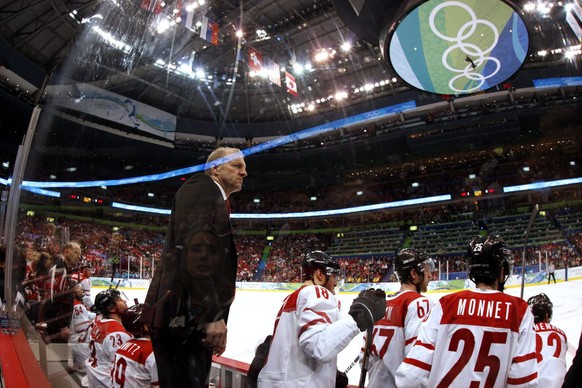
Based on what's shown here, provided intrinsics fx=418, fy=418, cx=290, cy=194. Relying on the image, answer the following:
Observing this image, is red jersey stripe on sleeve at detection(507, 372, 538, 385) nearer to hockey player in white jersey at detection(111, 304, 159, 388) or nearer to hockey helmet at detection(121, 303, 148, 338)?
hockey player in white jersey at detection(111, 304, 159, 388)

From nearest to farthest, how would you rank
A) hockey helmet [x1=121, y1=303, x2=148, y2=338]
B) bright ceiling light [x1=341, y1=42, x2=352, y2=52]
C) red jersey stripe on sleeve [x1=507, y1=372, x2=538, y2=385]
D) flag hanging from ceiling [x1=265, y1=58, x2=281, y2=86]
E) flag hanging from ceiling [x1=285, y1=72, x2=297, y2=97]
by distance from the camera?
red jersey stripe on sleeve [x1=507, y1=372, x2=538, y2=385]
hockey helmet [x1=121, y1=303, x2=148, y2=338]
flag hanging from ceiling [x1=265, y1=58, x2=281, y2=86]
flag hanging from ceiling [x1=285, y1=72, x2=297, y2=97]
bright ceiling light [x1=341, y1=42, x2=352, y2=52]

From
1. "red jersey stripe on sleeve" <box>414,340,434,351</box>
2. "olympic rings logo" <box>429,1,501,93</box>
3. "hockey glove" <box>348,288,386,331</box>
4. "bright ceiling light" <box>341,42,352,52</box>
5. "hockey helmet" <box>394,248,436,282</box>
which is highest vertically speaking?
"bright ceiling light" <box>341,42,352,52</box>

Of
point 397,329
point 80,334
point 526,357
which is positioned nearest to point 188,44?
point 397,329

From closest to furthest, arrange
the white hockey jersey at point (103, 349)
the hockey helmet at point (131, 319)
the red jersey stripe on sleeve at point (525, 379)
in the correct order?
the red jersey stripe on sleeve at point (525, 379) < the hockey helmet at point (131, 319) < the white hockey jersey at point (103, 349)

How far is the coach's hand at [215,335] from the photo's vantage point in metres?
0.76

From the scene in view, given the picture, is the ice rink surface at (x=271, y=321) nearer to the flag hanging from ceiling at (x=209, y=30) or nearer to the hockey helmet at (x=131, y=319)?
the hockey helmet at (x=131, y=319)

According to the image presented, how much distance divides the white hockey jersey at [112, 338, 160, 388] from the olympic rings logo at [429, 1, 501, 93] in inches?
84.9

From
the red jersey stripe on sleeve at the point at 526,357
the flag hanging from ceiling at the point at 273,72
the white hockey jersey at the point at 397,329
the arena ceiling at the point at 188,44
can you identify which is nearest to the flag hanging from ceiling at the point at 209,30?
the arena ceiling at the point at 188,44

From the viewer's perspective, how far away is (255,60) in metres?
2.43

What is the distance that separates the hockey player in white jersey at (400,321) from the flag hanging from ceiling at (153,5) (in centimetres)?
140

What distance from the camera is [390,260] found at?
403cm

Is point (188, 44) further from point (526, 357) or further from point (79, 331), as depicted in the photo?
point (79, 331)

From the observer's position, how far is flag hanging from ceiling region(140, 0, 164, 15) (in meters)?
1.47

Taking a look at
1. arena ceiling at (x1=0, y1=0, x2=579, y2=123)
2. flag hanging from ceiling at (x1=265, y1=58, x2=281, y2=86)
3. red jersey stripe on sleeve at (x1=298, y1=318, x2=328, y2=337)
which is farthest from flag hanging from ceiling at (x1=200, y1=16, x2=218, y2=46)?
red jersey stripe on sleeve at (x1=298, y1=318, x2=328, y2=337)
